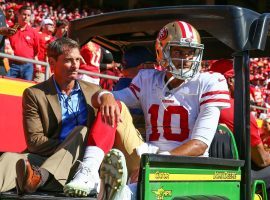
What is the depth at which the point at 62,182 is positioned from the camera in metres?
3.76

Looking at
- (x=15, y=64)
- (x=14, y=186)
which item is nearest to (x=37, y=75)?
(x=15, y=64)

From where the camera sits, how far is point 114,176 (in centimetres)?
306

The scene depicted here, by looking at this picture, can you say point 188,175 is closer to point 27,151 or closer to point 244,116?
point 244,116

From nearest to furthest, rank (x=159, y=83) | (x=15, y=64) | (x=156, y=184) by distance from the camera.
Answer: (x=156, y=184), (x=159, y=83), (x=15, y=64)

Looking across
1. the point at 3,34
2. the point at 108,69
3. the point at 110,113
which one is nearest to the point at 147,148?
the point at 110,113

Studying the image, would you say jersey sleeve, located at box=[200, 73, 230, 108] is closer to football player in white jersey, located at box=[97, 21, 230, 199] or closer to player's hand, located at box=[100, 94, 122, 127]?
football player in white jersey, located at box=[97, 21, 230, 199]

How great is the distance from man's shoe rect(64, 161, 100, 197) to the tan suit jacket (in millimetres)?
644

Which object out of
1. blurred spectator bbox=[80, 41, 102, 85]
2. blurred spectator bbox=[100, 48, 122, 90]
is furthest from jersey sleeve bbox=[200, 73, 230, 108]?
blurred spectator bbox=[100, 48, 122, 90]

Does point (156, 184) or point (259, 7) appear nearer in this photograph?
point (156, 184)

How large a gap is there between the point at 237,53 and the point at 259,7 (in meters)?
26.5

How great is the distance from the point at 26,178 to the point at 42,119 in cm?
85

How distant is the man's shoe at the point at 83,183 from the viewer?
3.35 meters

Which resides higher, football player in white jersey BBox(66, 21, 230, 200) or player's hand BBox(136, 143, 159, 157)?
football player in white jersey BBox(66, 21, 230, 200)

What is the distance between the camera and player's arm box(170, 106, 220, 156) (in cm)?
366
